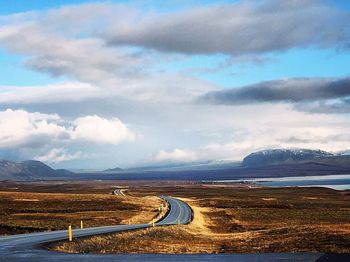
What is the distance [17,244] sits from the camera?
37375 millimetres

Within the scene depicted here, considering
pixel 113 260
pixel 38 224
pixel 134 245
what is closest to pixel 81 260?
pixel 113 260

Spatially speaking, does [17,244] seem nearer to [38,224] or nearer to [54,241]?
[54,241]

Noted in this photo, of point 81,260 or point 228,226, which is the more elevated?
point 81,260

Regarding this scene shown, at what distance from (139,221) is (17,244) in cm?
4236

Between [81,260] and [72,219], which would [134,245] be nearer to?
[81,260]

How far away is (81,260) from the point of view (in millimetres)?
27297

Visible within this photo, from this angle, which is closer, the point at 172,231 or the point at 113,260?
the point at 113,260

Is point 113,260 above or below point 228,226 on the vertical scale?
above

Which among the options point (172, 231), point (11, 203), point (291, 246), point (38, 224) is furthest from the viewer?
point (11, 203)

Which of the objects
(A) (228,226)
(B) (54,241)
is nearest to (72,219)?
(A) (228,226)

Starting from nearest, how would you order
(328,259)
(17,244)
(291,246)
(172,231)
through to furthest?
(328,259)
(291,246)
(17,244)
(172,231)

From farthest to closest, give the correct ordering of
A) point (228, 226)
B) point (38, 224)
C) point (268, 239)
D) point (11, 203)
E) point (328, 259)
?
1. point (11, 203)
2. point (228, 226)
3. point (38, 224)
4. point (268, 239)
5. point (328, 259)

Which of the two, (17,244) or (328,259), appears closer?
(328,259)

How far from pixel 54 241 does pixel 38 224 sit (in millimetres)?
29630
